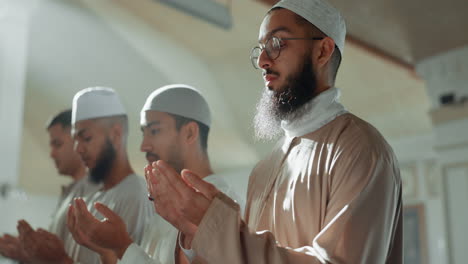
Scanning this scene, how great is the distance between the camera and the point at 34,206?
2.38 m

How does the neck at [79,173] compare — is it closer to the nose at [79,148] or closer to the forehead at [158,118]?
the nose at [79,148]

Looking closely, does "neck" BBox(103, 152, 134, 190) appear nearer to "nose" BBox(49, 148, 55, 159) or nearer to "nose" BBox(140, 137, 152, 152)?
"nose" BBox(140, 137, 152, 152)

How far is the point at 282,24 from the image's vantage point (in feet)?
5.24

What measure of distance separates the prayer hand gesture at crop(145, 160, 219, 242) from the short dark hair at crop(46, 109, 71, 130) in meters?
1.07

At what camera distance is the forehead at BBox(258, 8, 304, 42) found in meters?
1.59

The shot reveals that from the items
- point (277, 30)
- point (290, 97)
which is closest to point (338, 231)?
point (290, 97)

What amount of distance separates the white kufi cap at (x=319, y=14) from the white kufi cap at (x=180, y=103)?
22.1 inches

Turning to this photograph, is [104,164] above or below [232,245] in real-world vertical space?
above

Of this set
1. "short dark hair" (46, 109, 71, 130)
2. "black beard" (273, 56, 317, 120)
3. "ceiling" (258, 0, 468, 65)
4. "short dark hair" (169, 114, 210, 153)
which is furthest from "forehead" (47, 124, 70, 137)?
"ceiling" (258, 0, 468, 65)

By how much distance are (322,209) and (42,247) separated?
1136mm

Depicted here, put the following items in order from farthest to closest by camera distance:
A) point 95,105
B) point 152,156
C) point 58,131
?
point 58,131 → point 95,105 → point 152,156

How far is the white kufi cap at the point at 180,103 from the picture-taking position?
6.48ft

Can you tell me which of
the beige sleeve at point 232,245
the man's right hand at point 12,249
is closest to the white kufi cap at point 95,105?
the man's right hand at point 12,249

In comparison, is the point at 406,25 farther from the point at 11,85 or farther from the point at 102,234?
the point at 102,234
